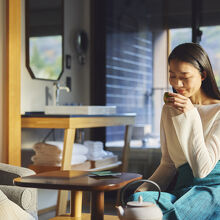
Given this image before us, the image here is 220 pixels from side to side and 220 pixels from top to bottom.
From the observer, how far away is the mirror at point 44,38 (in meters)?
3.52

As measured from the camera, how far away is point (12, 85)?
292 centimetres

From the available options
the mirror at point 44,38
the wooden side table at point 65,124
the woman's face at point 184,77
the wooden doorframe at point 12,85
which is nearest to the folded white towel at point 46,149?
the wooden side table at point 65,124

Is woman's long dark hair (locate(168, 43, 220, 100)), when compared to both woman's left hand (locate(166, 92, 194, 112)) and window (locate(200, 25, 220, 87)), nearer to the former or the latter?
woman's left hand (locate(166, 92, 194, 112))

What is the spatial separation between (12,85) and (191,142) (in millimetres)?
1684

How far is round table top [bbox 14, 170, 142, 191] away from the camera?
4.89 feet

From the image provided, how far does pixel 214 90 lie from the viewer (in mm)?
1754

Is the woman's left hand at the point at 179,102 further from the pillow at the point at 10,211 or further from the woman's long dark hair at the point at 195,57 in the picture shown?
the pillow at the point at 10,211

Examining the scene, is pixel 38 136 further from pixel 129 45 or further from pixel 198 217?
pixel 198 217

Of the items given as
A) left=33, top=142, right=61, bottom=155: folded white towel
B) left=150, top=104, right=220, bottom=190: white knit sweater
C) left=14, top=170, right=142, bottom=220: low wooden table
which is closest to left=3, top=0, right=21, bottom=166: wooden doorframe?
left=33, top=142, right=61, bottom=155: folded white towel

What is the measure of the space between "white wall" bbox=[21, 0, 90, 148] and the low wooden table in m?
1.77

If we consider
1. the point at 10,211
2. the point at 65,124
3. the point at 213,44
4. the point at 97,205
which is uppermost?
the point at 213,44

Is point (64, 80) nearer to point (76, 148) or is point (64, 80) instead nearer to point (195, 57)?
point (76, 148)

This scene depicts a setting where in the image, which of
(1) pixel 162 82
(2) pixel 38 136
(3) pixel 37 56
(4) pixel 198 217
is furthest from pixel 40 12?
(4) pixel 198 217

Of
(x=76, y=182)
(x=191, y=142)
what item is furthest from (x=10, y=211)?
(x=191, y=142)
